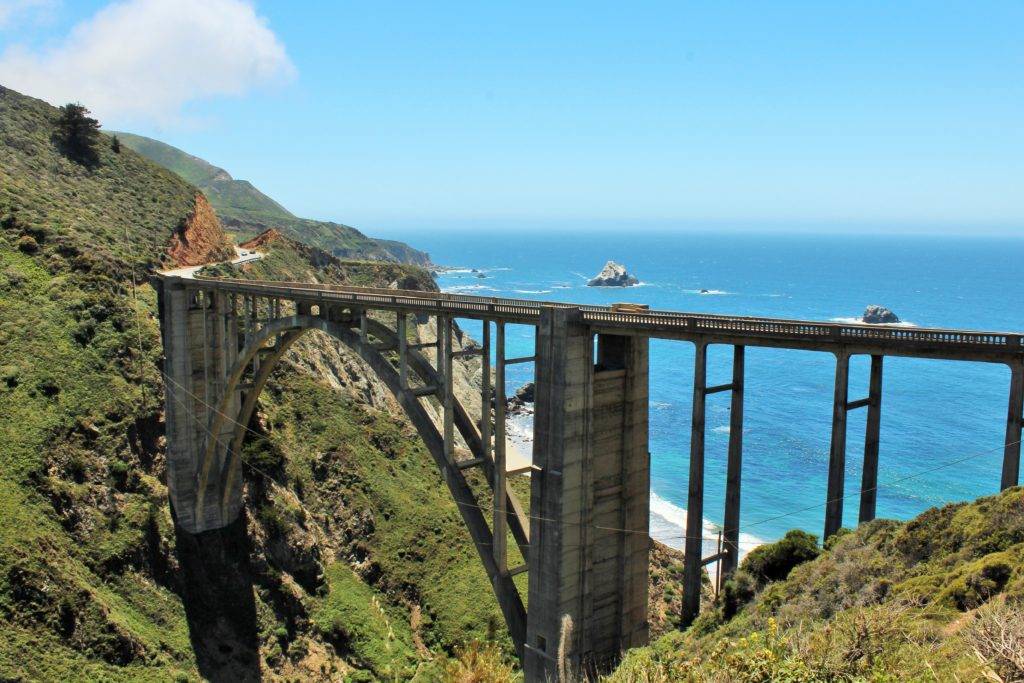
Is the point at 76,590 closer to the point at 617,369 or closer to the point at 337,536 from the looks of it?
the point at 337,536

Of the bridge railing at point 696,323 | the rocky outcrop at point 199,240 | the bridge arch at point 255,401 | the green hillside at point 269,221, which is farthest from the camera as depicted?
the green hillside at point 269,221

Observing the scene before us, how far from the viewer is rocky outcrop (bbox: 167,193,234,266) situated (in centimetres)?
5116

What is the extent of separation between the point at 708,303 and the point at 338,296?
14096cm

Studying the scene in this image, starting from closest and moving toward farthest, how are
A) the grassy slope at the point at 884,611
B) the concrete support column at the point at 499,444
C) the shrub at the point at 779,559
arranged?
1. the grassy slope at the point at 884,611
2. the shrub at the point at 779,559
3. the concrete support column at the point at 499,444

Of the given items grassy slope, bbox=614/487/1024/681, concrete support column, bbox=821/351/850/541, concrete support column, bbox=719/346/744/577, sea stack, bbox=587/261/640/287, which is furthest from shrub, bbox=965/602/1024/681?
sea stack, bbox=587/261/640/287

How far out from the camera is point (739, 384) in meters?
18.5

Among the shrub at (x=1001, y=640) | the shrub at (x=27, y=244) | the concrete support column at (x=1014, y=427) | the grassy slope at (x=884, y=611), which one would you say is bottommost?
the grassy slope at (x=884, y=611)

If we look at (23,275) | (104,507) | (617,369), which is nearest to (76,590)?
(104,507)

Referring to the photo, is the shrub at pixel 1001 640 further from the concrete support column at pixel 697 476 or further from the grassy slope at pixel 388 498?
the grassy slope at pixel 388 498

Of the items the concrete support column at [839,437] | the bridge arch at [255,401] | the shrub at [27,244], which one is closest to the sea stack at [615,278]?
the bridge arch at [255,401]

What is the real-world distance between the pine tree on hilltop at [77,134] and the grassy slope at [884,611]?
55.1 m

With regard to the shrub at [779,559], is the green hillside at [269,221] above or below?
above

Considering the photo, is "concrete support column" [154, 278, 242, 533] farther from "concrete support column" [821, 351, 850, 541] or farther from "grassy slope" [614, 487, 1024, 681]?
"concrete support column" [821, 351, 850, 541]

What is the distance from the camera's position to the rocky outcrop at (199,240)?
168 feet
